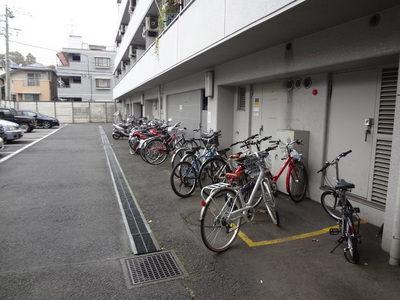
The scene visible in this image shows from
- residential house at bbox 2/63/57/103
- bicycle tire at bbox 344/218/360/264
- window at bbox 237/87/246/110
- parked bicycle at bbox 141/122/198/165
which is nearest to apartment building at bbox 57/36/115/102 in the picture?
residential house at bbox 2/63/57/103

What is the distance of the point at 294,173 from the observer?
541 cm

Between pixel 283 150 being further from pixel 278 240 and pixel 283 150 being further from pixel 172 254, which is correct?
pixel 172 254

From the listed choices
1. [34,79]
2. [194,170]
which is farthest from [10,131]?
A: [34,79]

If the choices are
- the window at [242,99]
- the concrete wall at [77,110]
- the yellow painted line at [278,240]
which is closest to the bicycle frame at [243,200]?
the yellow painted line at [278,240]

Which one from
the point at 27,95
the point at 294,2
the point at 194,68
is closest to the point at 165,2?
the point at 194,68

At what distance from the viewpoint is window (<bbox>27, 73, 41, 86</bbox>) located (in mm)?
39531

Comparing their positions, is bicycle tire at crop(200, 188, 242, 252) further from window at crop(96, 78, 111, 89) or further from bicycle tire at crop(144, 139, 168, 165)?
window at crop(96, 78, 111, 89)

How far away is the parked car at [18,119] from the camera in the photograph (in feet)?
63.8

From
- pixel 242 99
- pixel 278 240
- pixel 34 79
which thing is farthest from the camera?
pixel 34 79

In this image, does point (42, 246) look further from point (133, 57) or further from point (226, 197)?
point (133, 57)

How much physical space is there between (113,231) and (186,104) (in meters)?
7.97

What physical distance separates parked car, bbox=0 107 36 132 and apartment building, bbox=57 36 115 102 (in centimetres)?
2094

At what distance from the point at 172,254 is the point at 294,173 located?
2807 mm

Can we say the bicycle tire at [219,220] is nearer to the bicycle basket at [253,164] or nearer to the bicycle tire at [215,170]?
the bicycle basket at [253,164]
